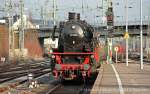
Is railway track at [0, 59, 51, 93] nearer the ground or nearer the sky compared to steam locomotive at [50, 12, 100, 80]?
nearer the ground

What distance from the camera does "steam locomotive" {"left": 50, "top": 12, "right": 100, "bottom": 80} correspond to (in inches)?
1104

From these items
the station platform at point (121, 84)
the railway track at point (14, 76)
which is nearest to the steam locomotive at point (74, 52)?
the station platform at point (121, 84)

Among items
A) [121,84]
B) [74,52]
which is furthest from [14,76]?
[121,84]

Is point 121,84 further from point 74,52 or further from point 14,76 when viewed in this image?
point 14,76

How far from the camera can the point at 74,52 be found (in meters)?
29.1

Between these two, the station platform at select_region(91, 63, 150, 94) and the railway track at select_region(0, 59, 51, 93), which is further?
the railway track at select_region(0, 59, 51, 93)

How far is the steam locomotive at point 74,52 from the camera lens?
2803 centimetres

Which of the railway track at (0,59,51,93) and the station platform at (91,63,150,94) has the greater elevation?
the station platform at (91,63,150,94)

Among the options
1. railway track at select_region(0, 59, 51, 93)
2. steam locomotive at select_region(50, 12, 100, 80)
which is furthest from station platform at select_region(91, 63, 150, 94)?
railway track at select_region(0, 59, 51, 93)

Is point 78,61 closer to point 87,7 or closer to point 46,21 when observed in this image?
point 87,7

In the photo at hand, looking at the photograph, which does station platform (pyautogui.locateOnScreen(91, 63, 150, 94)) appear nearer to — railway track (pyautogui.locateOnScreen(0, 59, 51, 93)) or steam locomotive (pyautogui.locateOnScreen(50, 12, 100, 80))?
steam locomotive (pyautogui.locateOnScreen(50, 12, 100, 80))

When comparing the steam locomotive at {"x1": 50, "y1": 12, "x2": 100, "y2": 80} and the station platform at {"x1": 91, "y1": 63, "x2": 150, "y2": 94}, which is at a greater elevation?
the steam locomotive at {"x1": 50, "y1": 12, "x2": 100, "y2": 80}

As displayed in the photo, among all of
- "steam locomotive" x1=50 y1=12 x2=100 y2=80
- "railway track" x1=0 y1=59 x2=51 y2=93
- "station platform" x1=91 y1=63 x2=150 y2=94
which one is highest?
"steam locomotive" x1=50 y1=12 x2=100 y2=80

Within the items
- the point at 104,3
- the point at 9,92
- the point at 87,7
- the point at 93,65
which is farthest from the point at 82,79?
the point at 104,3
